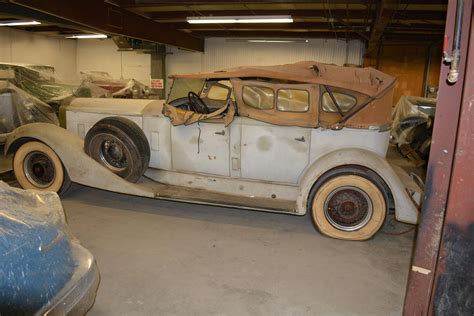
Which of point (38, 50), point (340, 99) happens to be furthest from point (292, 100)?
point (38, 50)

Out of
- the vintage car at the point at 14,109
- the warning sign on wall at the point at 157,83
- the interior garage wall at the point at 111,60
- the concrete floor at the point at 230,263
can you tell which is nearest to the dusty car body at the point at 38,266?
the concrete floor at the point at 230,263

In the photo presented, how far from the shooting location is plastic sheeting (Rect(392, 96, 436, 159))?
8555 mm

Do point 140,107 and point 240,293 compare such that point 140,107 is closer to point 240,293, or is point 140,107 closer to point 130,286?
point 130,286

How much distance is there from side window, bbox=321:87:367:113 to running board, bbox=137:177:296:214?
121 cm

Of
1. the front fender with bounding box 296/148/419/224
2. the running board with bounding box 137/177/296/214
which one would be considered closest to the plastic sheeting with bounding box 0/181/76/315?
the running board with bounding box 137/177/296/214

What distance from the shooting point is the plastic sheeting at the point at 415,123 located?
28.1ft

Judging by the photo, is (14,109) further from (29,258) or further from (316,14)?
(316,14)

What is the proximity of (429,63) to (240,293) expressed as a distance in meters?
12.1

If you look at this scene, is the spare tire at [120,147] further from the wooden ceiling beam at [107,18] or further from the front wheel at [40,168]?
the wooden ceiling beam at [107,18]

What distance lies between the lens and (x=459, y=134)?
1.80 m

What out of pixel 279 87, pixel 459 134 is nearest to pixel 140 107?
pixel 279 87

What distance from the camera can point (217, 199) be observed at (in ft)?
14.8

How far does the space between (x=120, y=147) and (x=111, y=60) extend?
13.0 meters

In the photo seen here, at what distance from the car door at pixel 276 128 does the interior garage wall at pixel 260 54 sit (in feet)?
32.7
